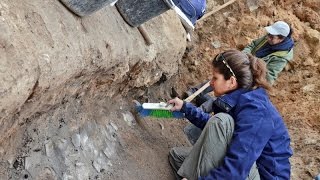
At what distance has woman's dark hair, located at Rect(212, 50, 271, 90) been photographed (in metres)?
2.30

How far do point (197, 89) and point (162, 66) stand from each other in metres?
0.67

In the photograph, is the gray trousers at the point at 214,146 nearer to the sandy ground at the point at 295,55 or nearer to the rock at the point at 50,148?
the rock at the point at 50,148

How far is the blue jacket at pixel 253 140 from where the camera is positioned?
84.2 inches

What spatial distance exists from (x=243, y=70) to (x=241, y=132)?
1.21ft

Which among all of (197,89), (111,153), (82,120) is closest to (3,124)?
(82,120)

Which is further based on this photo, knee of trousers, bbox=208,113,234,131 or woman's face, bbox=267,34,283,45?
woman's face, bbox=267,34,283,45

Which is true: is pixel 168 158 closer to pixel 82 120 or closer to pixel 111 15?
pixel 82 120

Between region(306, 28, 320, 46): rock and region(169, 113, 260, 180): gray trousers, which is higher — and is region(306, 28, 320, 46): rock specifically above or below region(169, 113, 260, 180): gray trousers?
below

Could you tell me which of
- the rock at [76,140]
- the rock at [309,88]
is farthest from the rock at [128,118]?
the rock at [309,88]

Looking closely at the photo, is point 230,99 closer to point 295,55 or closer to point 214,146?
point 214,146

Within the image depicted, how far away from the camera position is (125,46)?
8.68 ft

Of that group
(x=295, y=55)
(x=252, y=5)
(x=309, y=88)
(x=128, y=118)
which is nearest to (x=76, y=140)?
(x=128, y=118)

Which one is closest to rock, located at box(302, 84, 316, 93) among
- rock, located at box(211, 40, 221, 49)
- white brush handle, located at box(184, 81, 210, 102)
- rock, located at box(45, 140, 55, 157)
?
rock, located at box(211, 40, 221, 49)

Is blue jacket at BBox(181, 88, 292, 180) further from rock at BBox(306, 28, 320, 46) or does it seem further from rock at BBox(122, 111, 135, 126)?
rock at BBox(306, 28, 320, 46)
